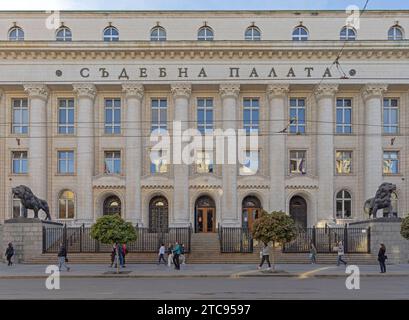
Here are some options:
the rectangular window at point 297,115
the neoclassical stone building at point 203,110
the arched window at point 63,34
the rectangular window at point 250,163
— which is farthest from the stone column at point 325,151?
the arched window at point 63,34

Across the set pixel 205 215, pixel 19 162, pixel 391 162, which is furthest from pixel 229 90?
pixel 19 162

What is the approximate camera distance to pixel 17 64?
46656 mm

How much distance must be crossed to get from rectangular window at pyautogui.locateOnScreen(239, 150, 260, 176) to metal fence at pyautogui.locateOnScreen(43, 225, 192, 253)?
9.21 m

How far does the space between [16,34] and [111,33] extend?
8380 mm

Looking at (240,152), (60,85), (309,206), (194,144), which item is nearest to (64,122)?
(60,85)

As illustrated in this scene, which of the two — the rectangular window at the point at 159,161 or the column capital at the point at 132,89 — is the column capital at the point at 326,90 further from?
the column capital at the point at 132,89

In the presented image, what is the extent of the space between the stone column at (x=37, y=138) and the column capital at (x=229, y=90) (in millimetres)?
15023

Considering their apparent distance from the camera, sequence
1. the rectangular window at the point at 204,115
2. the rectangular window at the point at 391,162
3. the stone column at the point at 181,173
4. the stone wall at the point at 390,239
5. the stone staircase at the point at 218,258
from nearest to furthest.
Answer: the stone staircase at the point at 218,258 < the stone wall at the point at 390,239 < the stone column at the point at 181,173 < the rectangular window at the point at 391,162 < the rectangular window at the point at 204,115

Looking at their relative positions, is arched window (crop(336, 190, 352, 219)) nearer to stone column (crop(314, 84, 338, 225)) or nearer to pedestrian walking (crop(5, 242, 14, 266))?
stone column (crop(314, 84, 338, 225))

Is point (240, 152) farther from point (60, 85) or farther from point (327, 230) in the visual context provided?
point (60, 85)

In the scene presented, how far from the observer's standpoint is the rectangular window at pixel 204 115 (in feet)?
156

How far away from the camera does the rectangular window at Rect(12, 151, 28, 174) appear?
4762 cm

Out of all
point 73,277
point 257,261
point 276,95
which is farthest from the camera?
point 276,95
